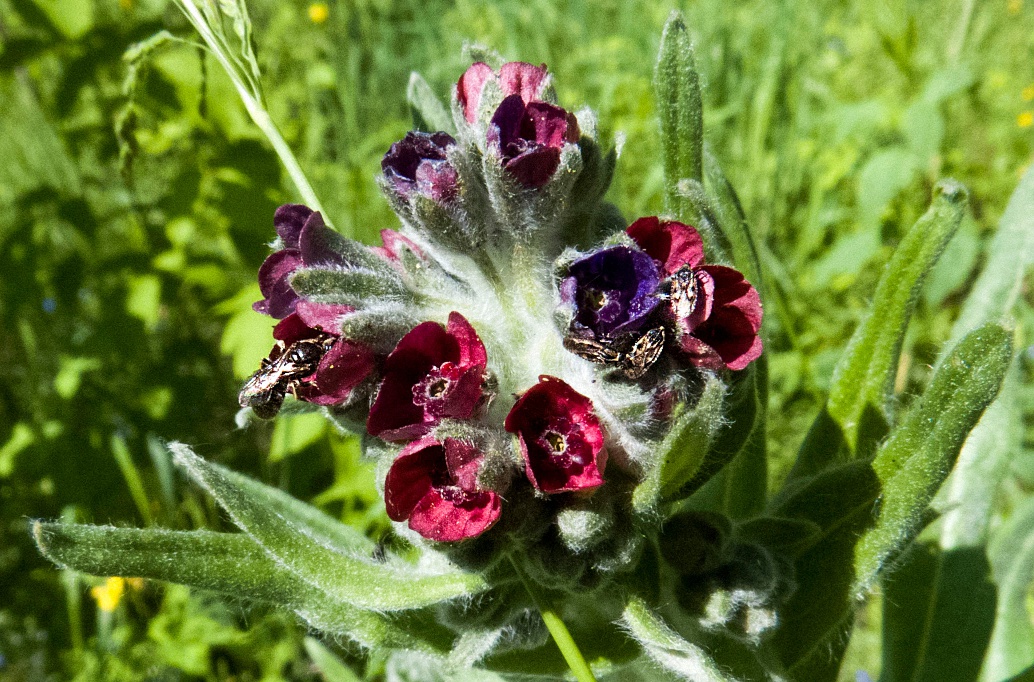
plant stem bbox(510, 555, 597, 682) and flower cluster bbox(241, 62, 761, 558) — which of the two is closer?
flower cluster bbox(241, 62, 761, 558)

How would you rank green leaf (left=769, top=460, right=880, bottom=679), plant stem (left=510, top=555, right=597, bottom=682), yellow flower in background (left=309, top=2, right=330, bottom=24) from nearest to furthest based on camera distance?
1. plant stem (left=510, top=555, right=597, bottom=682)
2. green leaf (left=769, top=460, right=880, bottom=679)
3. yellow flower in background (left=309, top=2, right=330, bottom=24)

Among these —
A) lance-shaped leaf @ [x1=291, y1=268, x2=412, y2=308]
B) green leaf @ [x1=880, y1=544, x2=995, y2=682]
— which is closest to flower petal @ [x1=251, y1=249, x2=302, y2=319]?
lance-shaped leaf @ [x1=291, y1=268, x2=412, y2=308]

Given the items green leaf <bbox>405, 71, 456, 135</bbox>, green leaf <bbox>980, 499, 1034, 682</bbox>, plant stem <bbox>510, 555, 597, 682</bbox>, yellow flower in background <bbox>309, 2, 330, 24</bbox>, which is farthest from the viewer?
yellow flower in background <bbox>309, 2, 330, 24</bbox>

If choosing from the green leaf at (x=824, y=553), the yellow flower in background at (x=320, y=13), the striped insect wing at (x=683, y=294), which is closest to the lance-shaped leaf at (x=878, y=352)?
the green leaf at (x=824, y=553)

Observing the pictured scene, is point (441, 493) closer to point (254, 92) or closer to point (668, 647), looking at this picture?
point (668, 647)

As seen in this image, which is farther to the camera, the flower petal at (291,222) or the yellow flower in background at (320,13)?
the yellow flower in background at (320,13)

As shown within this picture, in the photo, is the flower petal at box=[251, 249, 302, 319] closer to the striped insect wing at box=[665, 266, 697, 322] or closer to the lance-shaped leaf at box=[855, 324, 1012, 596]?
the striped insect wing at box=[665, 266, 697, 322]

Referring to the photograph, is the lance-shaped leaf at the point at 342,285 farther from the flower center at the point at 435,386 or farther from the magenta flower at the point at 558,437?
the magenta flower at the point at 558,437
